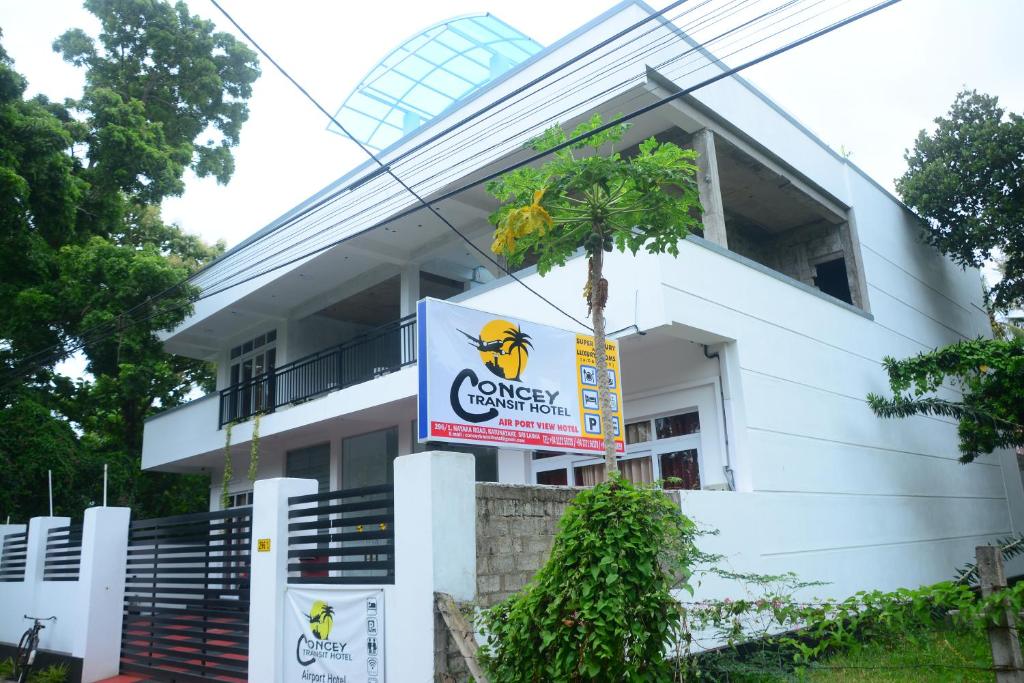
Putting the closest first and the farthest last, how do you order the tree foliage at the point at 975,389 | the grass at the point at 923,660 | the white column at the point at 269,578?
the grass at the point at 923,660, the white column at the point at 269,578, the tree foliage at the point at 975,389

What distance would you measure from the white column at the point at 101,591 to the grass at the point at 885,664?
7.70m

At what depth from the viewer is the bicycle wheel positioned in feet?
33.9

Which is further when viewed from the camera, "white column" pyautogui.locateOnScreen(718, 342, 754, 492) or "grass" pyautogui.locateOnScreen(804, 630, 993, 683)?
"white column" pyautogui.locateOnScreen(718, 342, 754, 492)

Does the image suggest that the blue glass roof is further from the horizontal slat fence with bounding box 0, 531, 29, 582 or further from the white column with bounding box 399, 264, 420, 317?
the horizontal slat fence with bounding box 0, 531, 29, 582

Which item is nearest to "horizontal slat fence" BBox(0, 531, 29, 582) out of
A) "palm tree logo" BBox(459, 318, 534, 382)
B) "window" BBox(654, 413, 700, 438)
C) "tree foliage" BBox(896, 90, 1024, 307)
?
"palm tree logo" BBox(459, 318, 534, 382)

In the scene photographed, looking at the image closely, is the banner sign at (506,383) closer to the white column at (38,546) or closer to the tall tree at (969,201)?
the tall tree at (969,201)

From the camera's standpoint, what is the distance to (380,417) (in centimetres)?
1404

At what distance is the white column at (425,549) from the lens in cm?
598

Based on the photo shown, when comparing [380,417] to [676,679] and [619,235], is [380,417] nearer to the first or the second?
[619,235]

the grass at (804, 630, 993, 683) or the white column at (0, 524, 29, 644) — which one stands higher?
the white column at (0, 524, 29, 644)

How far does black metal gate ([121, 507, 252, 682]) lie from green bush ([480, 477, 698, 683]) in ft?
13.7

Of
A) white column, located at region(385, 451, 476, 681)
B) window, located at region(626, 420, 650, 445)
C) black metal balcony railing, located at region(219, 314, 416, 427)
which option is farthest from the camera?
black metal balcony railing, located at region(219, 314, 416, 427)

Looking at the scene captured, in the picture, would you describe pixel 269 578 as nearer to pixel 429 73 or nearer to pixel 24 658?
pixel 24 658

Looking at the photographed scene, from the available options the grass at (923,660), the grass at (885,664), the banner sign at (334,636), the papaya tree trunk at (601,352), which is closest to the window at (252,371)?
the banner sign at (334,636)
